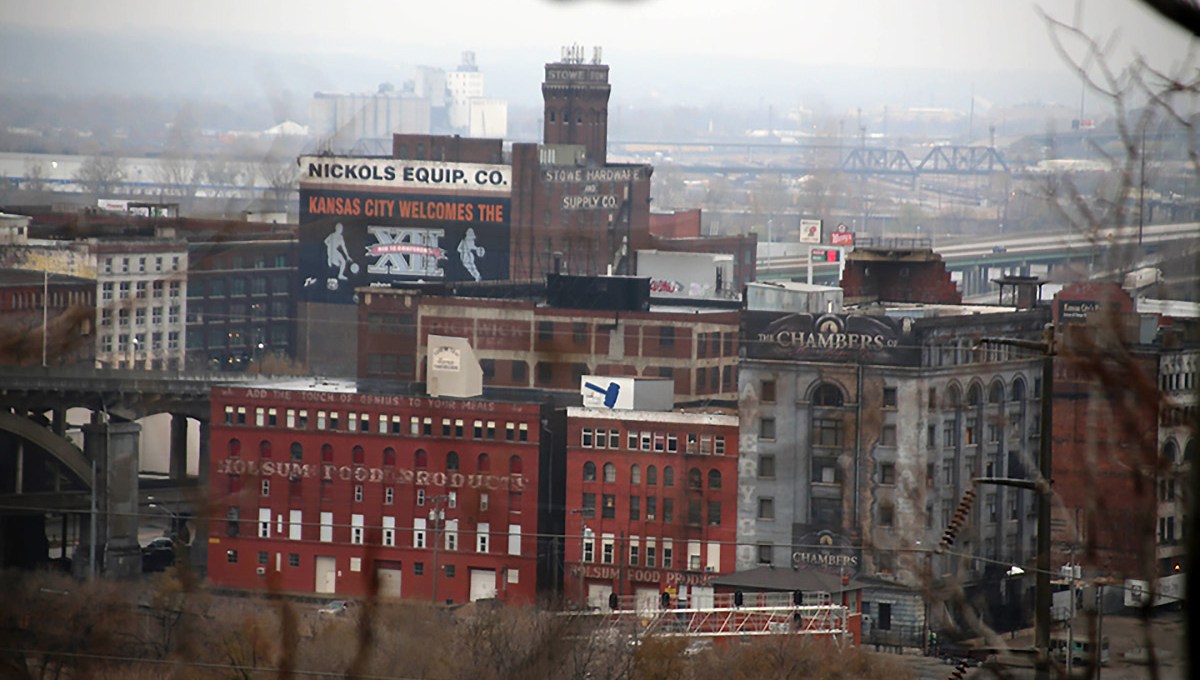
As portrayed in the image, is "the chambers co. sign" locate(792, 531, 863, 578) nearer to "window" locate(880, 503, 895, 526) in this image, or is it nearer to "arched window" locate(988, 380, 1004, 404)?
"window" locate(880, 503, 895, 526)

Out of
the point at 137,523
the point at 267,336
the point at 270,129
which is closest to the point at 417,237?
the point at 267,336

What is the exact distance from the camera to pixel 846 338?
20.5m

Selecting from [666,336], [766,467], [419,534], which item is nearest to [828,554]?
[766,467]

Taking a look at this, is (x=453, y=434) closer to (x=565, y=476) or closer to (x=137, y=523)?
(x=565, y=476)

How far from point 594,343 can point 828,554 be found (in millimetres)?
8362

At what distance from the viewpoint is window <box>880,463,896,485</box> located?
2072 centimetres

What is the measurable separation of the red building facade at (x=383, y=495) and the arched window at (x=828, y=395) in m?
3.23

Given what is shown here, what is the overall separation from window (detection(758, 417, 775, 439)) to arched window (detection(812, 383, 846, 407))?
22.7 inches

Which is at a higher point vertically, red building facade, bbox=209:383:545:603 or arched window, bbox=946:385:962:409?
arched window, bbox=946:385:962:409

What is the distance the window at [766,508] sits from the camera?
2098 cm

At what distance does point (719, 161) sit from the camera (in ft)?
434

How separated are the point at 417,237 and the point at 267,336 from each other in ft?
11.9

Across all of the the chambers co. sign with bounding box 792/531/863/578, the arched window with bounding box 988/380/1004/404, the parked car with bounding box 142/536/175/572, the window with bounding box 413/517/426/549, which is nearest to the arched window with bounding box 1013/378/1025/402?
the arched window with bounding box 988/380/1004/404

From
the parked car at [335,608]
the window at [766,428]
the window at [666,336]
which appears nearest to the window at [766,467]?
the window at [766,428]
